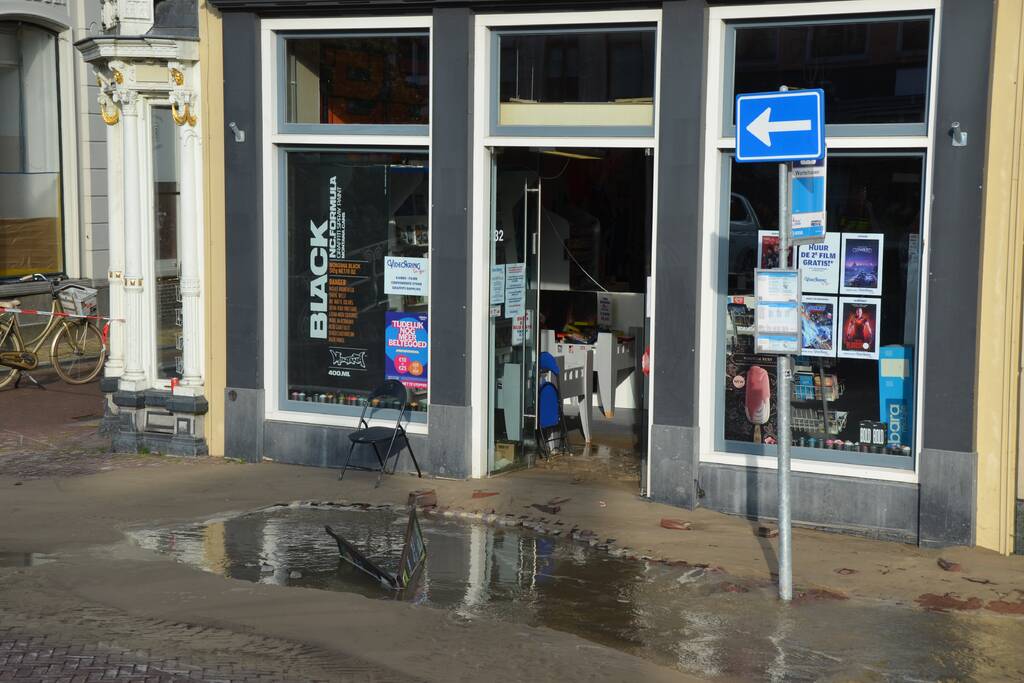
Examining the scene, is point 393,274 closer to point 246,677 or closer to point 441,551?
point 441,551

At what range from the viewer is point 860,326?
9.48m

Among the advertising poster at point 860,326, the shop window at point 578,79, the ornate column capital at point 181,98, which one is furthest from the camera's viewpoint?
the ornate column capital at point 181,98

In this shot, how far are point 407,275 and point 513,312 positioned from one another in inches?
40.4

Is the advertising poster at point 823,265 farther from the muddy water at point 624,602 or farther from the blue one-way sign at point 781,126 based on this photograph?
the muddy water at point 624,602

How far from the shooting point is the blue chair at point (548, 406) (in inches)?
476

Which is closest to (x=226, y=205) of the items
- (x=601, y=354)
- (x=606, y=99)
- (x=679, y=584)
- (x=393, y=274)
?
(x=393, y=274)

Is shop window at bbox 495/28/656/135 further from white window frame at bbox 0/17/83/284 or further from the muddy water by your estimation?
white window frame at bbox 0/17/83/284

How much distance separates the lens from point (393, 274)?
1134 centimetres

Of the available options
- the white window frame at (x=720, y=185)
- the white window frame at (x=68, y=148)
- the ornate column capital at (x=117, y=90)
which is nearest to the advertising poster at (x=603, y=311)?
the white window frame at (x=720, y=185)

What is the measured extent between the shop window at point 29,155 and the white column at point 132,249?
8827 millimetres

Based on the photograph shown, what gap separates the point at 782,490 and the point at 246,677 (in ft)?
11.5

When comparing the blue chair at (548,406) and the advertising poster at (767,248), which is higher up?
the advertising poster at (767,248)

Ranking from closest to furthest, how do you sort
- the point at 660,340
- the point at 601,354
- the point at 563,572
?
1. the point at 563,572
2. the point at 660,340
3. the point at 601,354

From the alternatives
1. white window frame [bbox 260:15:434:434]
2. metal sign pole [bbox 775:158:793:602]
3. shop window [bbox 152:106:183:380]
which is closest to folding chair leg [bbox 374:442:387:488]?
white window frame [bbox 260:15:434:434]
